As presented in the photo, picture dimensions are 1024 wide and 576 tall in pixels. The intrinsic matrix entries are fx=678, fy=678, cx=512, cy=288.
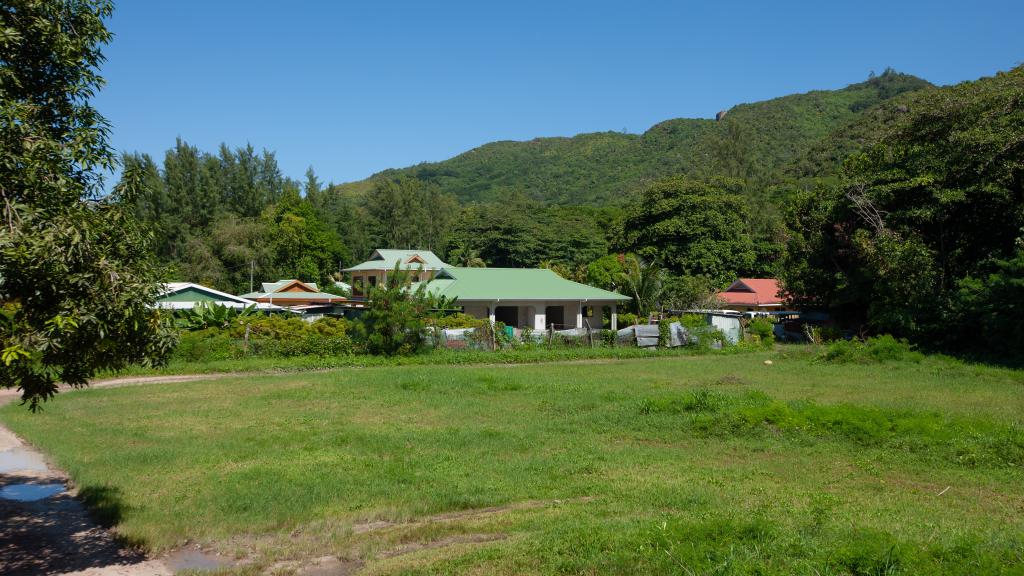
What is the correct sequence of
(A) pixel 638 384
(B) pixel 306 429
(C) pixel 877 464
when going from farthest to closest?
(A) pixel 638 384 → (B) pixel 306 429 → (C) pixel 877 464

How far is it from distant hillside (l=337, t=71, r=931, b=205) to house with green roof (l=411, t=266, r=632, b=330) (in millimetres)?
39985

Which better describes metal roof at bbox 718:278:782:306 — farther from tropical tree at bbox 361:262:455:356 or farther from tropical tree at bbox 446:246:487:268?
tropical tree at bbox 361:262:455:356

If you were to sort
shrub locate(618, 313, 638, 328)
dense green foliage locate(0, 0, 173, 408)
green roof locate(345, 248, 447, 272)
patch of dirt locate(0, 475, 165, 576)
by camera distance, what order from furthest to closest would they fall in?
green roof locate(345, 248, 447, 272) < shrub locate(618, 313, 638, 328) < patch of dirt locate(0, 475, 165, 576) < dense green foliage locate(0, 0, 173, 408)

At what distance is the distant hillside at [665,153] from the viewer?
3179 inches

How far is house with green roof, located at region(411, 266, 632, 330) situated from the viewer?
37.5 metres

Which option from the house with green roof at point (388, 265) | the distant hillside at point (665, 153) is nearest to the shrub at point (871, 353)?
the house with green roof at point (388, 265)

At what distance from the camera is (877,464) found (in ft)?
33.4

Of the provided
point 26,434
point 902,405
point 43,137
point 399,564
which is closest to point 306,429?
point 26,434

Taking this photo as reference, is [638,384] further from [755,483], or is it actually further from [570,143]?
[570,143]

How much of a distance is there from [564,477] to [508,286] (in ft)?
97.9

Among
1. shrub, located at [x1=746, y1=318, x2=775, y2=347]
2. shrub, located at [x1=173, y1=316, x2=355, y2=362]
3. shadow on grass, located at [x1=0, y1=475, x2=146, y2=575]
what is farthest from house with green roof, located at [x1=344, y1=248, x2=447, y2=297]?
shadow on grass, located at [x1=0, y1=475, x2=146, y2=575]

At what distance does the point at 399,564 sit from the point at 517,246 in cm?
6020

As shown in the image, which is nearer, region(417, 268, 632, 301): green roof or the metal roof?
region(417, 268, 632, 301): green roof

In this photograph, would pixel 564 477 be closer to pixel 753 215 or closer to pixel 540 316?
pixel 540 316
